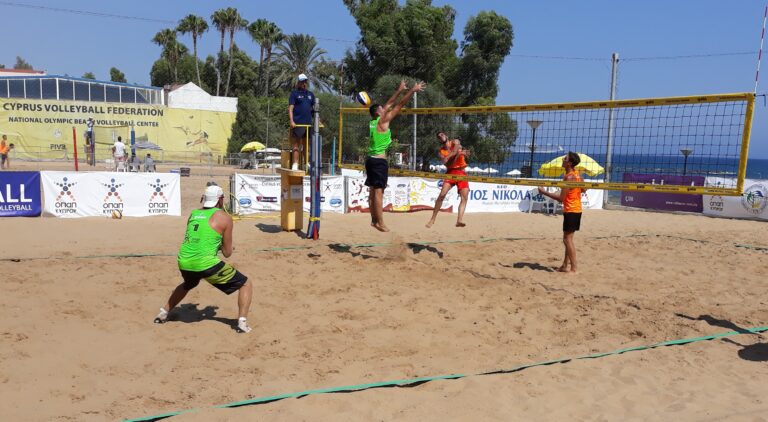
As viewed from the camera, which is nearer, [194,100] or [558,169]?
[558,169]

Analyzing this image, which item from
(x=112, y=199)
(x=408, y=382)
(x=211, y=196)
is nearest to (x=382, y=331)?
(x=408, y=382)

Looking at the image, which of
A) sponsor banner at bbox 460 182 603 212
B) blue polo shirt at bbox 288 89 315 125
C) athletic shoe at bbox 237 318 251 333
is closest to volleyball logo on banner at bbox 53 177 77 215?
blue polo shirt at bbox 288 89 315 125

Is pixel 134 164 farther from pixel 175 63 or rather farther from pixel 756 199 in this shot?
pixel 175 63

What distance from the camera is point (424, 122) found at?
26828 mm

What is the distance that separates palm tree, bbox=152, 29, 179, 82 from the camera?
56344 millimetres

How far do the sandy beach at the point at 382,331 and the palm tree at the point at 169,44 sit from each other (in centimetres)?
5206

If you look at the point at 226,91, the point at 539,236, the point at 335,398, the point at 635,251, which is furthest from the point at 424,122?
the point at 226,91

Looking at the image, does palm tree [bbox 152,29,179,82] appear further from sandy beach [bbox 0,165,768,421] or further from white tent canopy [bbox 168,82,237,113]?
sandy beach [bbox 0,165,768,421]

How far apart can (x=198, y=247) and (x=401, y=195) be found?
11863 millimetres

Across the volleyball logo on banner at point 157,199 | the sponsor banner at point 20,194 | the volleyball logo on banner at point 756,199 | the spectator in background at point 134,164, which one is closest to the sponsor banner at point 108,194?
the volleyball logo on banner at point 157,199

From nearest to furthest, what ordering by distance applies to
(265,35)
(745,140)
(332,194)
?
(745,140)
(332,194)
(265,35)

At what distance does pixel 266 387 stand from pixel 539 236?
8990 mm

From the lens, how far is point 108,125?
37.6 metres

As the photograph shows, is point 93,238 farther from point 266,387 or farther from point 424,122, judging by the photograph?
point 424,122
